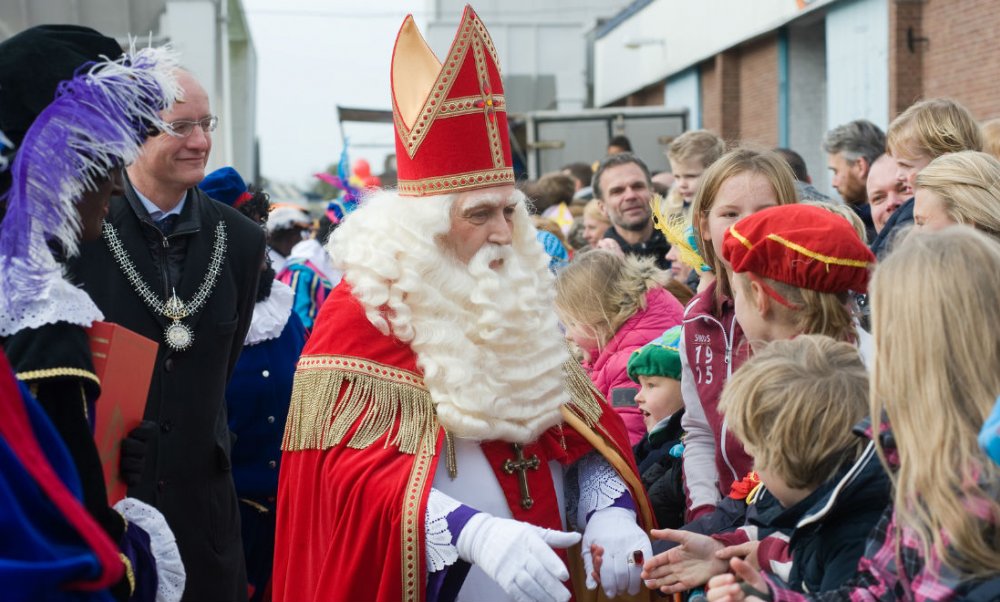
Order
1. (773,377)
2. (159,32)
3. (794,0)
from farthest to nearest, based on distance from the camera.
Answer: (794,0) → (159,32) → (773,377)

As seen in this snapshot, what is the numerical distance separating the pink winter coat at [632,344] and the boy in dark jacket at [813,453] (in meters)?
1.72

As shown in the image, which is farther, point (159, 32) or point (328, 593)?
point (159, 32)

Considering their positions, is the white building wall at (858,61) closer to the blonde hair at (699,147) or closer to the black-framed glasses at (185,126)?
the blonde hair at (699,147)

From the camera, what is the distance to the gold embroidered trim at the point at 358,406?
297 cm

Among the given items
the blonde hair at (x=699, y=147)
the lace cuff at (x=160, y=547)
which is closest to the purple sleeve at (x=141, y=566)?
the lace cuff at (x=160, y=547)

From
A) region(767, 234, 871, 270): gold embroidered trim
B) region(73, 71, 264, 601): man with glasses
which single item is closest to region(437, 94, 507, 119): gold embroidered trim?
region(767, 234, 871, 270): gold embroidered trim

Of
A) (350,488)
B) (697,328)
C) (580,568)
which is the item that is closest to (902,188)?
(697,328)

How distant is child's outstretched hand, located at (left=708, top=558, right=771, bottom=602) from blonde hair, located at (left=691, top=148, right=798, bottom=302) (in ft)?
4.31

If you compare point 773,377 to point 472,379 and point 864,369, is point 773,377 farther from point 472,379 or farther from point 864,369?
point 472,379

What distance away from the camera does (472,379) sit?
9.87 ft

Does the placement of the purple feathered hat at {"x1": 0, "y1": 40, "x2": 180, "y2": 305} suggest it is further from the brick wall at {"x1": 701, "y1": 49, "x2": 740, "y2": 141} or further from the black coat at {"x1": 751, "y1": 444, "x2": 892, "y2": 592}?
the brick wall at {"x1": 701, "y1": 49, "x2": 740, "y2": 141}

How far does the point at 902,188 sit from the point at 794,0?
11.1m

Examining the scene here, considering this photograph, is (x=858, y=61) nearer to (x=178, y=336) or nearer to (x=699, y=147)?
(x=699, y=147)

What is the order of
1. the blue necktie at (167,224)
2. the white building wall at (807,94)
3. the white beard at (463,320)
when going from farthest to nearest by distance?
the white building wall at (807,94), the blue necktie at (167,224), the white beard at (463,320)
